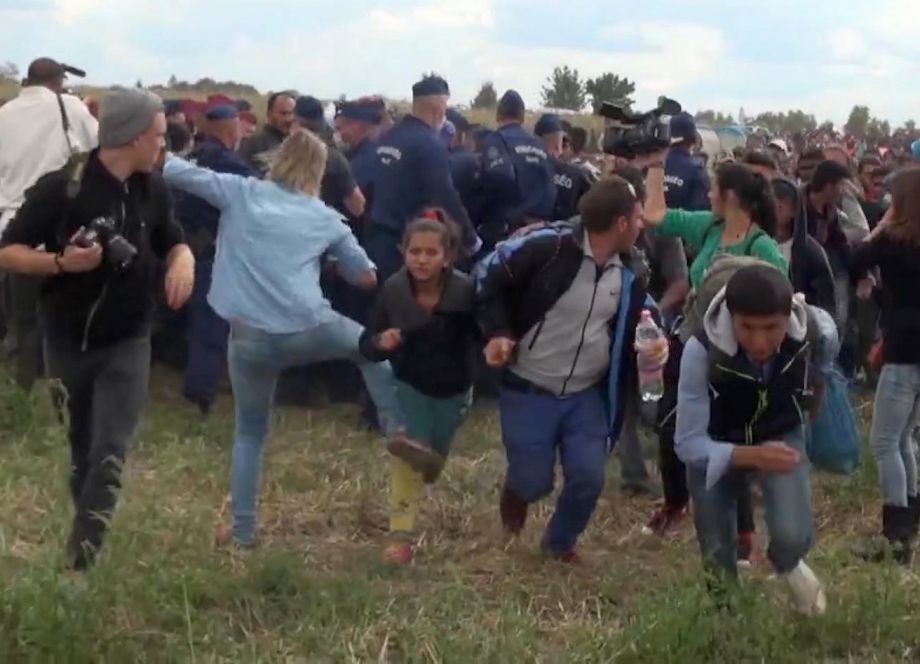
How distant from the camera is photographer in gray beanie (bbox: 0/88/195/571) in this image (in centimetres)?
522

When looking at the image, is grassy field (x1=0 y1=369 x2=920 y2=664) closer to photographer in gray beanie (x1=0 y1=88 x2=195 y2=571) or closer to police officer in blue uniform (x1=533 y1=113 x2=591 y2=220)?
photographer in gray beanie (x1=0 y1=88 x2=195 y2=571)

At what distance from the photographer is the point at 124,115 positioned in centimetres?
530

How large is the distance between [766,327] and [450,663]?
60.8 inches

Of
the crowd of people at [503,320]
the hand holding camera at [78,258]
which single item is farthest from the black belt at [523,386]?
the hand holding camera at [78,258]

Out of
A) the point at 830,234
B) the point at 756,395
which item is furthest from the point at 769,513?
the point at 830,234

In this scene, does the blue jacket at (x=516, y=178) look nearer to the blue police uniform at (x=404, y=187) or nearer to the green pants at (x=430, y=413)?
the blue police uniform at (x=404, y=187)

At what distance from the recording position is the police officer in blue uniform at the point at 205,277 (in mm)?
9391

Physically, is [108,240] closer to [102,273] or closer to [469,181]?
[102,273]

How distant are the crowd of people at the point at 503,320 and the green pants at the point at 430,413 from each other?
0.03 feet

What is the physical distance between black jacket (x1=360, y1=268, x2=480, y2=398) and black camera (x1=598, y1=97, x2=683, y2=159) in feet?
4.38

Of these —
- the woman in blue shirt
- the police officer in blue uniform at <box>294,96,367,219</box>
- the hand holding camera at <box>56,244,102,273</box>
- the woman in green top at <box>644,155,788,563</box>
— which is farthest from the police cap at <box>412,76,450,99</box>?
the hand holding camera at <box>56,244,102,273</box>

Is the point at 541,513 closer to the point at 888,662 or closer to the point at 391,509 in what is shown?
the point at 391,509

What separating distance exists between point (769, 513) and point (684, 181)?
4128 millimetres

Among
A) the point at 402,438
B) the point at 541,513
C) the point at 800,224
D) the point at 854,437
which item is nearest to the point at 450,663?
the point at 402,438
